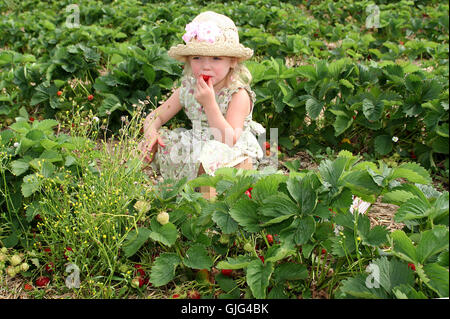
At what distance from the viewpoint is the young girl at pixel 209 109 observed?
100 inches

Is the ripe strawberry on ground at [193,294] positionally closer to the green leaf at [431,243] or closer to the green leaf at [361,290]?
the green leaf at [361,290]

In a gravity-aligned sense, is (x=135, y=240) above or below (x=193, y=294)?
above

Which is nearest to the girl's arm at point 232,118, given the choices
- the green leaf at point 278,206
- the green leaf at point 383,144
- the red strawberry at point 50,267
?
the green leaf at point 278,206

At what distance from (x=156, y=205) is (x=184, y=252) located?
26 centimetres

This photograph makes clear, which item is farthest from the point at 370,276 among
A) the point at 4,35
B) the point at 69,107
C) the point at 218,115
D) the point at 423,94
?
the point at 4,35

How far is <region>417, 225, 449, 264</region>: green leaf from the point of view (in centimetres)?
153

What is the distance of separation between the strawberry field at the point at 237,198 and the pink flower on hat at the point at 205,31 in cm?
56

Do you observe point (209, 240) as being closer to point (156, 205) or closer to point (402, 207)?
point (156, 205)

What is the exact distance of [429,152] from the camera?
337 cm

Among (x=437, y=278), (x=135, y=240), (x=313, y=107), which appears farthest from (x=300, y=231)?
(x=313, y=107)

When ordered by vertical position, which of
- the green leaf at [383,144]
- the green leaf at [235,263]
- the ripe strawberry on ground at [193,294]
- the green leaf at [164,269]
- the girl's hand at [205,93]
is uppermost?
the girl's hand at [205,93]

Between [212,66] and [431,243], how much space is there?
61.3 inches

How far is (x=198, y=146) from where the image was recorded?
275cm

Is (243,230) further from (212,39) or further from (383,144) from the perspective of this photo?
(383,144)
